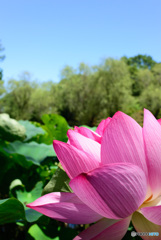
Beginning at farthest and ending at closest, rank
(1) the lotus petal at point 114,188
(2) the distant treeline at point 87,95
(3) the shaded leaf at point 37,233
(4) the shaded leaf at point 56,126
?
1. (2) the distant treeline at point 87,95
2. (4) the shaded leaf at point 56,126
3. (3) the shaded leaf at point 37,233
4. (1) the lotus petal at point 114,188

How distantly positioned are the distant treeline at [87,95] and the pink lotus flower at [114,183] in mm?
12870

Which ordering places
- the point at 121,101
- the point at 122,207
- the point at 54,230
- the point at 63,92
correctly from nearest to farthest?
the point at 122,207, the point at 54,230, the point at 121,101, the point at 63,92

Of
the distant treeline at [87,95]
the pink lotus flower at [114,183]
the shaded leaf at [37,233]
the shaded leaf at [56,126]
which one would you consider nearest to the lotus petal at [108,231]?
the pink lotus flower at [114,183]

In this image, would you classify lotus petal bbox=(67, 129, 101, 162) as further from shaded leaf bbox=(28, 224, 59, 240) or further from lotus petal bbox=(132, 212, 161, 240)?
shaded leaf bbox=(28, 224, 59, 240)

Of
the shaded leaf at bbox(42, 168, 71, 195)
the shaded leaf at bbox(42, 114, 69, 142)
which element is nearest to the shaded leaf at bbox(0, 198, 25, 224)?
the shaded leaf at bbox(42, 168, 71, 195)

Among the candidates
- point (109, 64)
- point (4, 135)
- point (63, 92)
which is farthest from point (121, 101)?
point (4, 135)

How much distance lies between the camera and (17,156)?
0.51m

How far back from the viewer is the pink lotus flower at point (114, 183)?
127mm

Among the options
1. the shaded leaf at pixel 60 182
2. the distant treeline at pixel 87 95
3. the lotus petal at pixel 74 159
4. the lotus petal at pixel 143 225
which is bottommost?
the lotus petal at pixel 143 225

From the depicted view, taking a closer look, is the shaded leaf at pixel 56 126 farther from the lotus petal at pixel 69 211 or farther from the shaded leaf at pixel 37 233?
the lotus petal at pixel 69 211

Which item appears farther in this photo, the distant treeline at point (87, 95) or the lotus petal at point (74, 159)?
the distant treeline at point (87, 95)

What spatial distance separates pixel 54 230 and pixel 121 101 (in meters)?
13.7

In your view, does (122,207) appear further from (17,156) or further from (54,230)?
(17,156)

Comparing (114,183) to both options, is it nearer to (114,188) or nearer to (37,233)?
(114,188)
